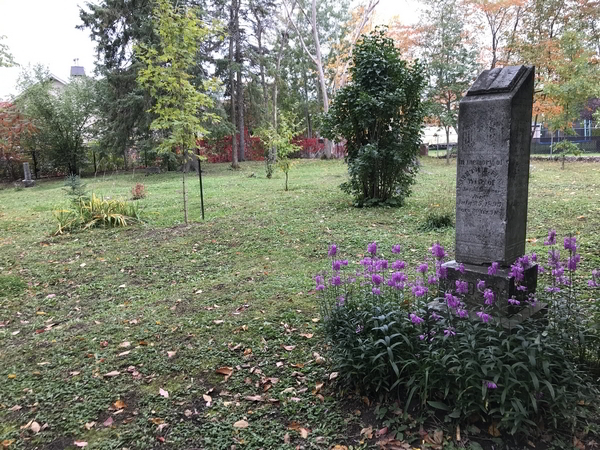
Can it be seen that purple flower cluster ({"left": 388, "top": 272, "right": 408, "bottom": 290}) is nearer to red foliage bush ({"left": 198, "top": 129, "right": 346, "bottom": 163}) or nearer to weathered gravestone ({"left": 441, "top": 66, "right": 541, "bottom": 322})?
weathered gravestone ({"left": 441, "top": 66, "right": 541, "bottom": 322})

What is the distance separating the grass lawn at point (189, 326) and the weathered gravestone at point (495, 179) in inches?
51.3

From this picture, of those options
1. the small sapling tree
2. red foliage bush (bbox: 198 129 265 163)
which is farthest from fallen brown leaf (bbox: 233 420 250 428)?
red foliage bush (bbox: 198 129 265 163)

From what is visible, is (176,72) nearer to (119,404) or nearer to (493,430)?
(119,404)

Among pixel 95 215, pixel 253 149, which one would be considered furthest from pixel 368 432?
pixel 253 149

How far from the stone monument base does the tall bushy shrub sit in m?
5.26

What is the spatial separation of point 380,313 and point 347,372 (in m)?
0.43

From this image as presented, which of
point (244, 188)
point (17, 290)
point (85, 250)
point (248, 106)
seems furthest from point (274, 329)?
point (248, 106)

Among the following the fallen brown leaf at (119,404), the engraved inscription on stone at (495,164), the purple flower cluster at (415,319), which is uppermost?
the engraved inscription on stone at (495,164)

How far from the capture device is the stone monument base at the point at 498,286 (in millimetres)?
2996

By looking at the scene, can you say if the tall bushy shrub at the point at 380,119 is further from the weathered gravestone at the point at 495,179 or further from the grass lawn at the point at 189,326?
the weathered gravestone at the point at 495,179

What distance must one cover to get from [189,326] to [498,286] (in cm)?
266

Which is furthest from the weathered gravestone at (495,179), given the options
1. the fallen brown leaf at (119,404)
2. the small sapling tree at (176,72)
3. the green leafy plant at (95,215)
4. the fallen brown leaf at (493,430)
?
the green leafy plant at (95,215)

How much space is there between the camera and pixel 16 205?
13227 mm

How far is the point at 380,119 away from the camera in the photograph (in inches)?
334
